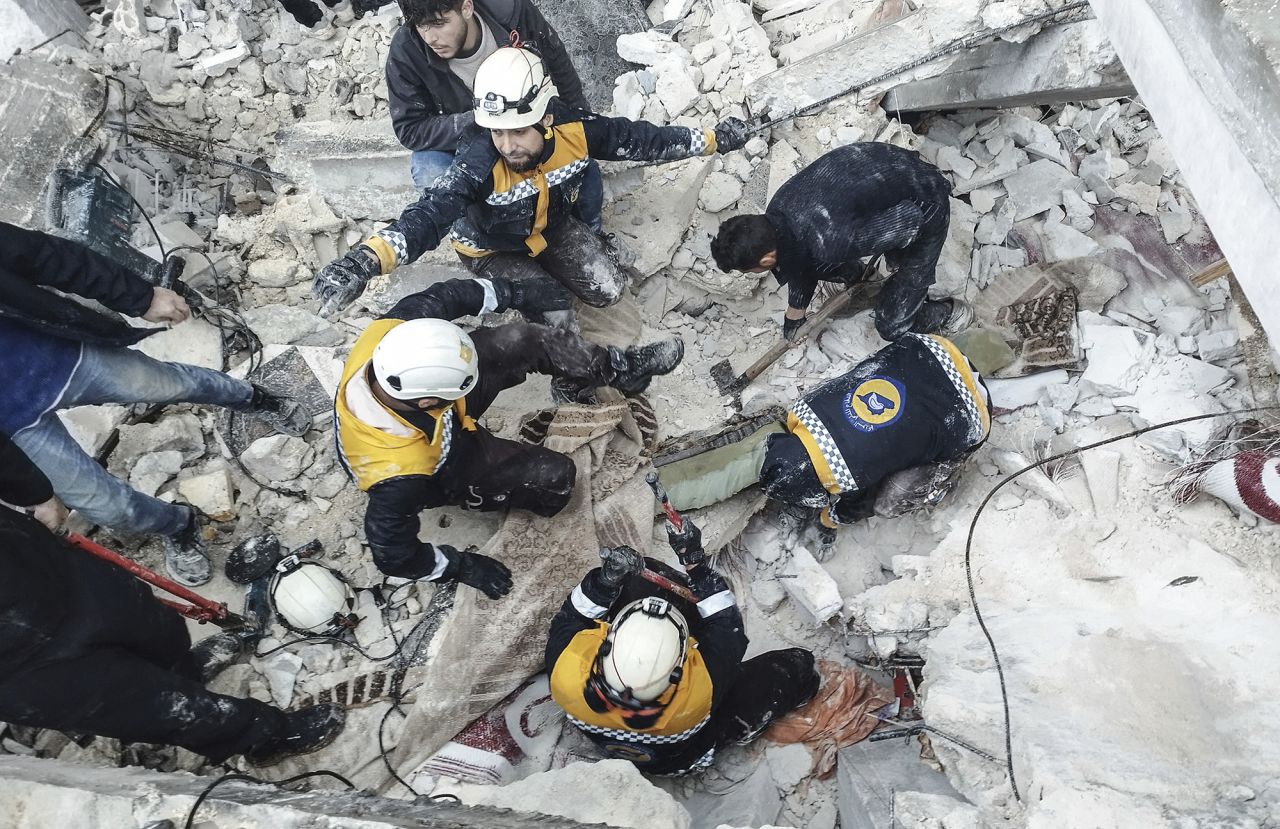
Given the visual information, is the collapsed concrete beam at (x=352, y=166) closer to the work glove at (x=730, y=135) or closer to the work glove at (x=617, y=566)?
the work glove at (x=730, y=135)

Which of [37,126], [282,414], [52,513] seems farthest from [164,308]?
[37,126]

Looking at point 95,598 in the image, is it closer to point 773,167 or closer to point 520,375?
point 520,375

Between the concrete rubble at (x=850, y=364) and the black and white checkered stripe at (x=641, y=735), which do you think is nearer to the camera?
the concrete rubble at (x=850, y=364)

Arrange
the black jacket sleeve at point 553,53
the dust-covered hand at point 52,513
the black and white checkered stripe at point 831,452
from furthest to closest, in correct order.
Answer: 1. the black jacket sleeve at point 553,53
2. the black and white checkered stripe at point 831,452
3. the dust-covered hand at point 52,513

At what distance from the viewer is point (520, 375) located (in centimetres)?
376

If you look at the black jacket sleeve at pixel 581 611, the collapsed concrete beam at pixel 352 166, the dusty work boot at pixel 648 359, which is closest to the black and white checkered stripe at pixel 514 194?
the dusty work boot at pixel 648 359

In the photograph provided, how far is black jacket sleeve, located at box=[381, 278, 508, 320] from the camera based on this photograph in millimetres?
3385

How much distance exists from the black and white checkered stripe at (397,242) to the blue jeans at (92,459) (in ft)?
3.66

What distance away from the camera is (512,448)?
11.7ft

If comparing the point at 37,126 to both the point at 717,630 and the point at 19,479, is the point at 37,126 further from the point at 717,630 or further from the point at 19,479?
the point at 717,630

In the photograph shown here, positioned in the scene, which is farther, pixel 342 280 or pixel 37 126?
pixel 37 126

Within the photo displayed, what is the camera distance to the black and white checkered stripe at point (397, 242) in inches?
135

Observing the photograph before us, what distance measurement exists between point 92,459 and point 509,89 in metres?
2.38

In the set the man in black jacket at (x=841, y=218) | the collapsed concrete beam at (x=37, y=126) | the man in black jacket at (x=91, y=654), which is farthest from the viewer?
the collapsed concrete beam at (x=37, y=126)
